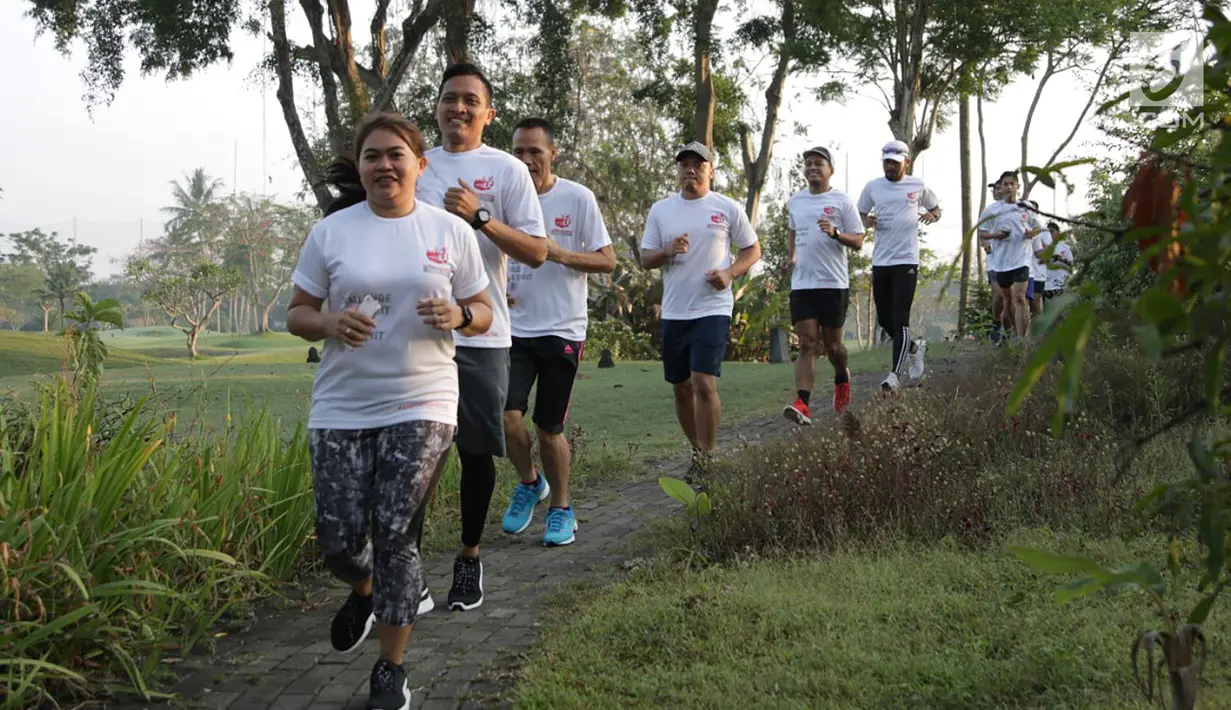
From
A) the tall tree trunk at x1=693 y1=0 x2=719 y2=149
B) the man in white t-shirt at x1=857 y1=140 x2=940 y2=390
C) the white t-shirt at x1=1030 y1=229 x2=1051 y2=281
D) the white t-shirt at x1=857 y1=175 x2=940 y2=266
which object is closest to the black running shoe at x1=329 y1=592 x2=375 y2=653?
the man in white t-shirt at x1=857 y1=140 x2=940 y2=390

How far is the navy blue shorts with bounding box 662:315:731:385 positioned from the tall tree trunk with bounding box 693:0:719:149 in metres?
18.1

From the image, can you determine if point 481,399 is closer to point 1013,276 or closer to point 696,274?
point 696,274

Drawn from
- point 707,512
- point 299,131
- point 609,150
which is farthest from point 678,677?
point 609,150

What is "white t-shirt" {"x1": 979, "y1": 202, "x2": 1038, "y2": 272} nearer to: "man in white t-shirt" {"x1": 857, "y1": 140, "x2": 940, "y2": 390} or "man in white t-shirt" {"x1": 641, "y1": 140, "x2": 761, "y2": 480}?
"man in white t-shirt" {"x1": 857, "y1": 140, "x2": 940, "y2": 390}

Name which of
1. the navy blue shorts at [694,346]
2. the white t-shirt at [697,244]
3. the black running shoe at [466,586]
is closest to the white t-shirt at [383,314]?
the black running shoe at [466,586]

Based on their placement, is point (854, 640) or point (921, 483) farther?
point (921, 483)

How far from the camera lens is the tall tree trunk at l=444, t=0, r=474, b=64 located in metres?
21.8

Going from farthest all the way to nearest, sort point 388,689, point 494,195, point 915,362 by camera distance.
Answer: point 915,362, point 494,195, point 388,689

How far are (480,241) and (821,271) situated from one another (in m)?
5.28

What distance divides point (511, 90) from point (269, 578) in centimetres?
2054

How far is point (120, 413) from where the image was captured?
5723 mm

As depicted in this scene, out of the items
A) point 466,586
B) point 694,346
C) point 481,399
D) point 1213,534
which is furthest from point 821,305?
point 1213,534

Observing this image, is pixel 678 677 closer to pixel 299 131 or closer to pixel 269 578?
pixel 269 578

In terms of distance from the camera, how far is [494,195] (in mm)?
5480
